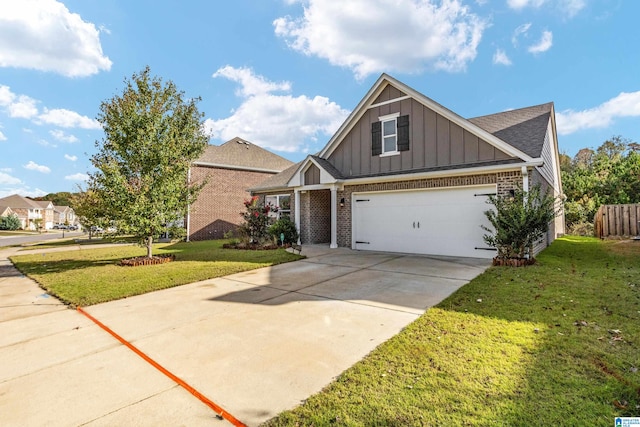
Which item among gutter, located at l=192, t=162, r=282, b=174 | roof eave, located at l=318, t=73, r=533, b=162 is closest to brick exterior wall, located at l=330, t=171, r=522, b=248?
roof eave, located at l=318, t=73, r=533, b=162

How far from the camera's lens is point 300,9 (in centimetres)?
1126

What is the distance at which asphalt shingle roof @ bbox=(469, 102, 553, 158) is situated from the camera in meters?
9.32

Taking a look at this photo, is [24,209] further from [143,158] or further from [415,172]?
[415,172]

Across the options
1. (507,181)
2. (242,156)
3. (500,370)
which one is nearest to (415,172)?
(507,181)

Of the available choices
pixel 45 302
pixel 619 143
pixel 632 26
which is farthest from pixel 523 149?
pixel 619 143

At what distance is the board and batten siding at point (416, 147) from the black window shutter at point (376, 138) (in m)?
0.14

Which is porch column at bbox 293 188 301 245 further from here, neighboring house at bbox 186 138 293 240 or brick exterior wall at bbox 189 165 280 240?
neighboring house at bbox 186 138 293 240

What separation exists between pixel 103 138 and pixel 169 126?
194 centimetres

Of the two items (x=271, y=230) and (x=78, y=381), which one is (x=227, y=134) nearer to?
(x=271, y=230)

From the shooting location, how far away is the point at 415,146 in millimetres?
10930

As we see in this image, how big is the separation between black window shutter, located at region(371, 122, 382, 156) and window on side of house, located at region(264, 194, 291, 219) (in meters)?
5.02

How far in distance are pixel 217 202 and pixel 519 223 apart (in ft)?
54.7

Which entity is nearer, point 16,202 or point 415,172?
point 415,172

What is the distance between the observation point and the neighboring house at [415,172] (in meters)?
9.40
